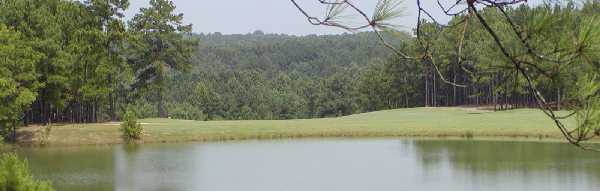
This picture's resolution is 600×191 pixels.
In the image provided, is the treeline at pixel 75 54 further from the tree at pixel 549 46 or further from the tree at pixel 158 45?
the tree at pixel 549 46

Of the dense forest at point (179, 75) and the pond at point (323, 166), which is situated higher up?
the dense forest at point (179, 75)

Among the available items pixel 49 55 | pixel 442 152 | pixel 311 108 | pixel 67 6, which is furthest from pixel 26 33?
pixel 311 108

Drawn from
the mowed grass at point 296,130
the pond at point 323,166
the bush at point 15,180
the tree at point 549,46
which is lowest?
the pond at point 323,166

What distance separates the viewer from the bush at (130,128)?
34.2 meters

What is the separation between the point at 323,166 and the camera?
2430cm

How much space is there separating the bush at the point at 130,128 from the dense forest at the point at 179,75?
13.6 ft

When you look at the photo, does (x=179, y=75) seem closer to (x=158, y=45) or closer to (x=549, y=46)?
(x=158, y=45)

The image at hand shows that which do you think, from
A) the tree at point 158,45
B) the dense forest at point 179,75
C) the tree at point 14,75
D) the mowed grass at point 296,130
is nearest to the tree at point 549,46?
the dense forest at point 179,75

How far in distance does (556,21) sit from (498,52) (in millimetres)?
380

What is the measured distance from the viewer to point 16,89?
3117 centimetres

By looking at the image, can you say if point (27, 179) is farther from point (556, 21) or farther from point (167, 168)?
point (167, 168)

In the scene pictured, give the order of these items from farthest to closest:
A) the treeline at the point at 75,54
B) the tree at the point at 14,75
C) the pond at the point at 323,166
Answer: the treeline at the point at 75,54 < the tree at the point at 14,75 < the pond at the point at 323,166

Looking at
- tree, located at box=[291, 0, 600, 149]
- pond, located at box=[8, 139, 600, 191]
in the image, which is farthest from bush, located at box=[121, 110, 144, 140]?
tree, located at box=[291, 0, 600, 149]

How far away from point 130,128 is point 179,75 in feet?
231
